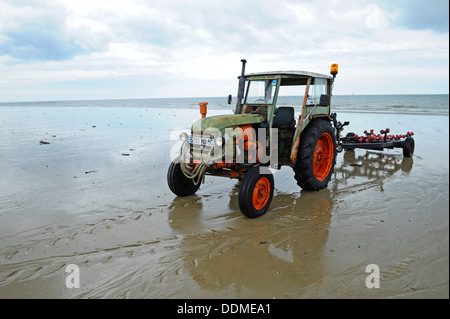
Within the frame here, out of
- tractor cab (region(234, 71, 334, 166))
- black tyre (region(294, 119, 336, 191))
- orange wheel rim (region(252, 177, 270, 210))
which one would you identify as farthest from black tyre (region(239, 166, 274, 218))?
black tyre (region(294, 119, 336, 191))

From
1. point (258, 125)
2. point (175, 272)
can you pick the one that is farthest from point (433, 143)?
point (175, 272)

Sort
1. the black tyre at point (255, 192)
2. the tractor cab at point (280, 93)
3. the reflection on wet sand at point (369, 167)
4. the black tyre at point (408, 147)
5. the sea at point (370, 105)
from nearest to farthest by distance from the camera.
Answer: the black tyre at point (255, 192)
the tractor cab at point (280, 93)
the reflection on wet sand at point (369, 167)
the black tyre at point (408, 147)
the sea at point (370, 105)

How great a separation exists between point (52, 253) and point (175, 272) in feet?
5.08

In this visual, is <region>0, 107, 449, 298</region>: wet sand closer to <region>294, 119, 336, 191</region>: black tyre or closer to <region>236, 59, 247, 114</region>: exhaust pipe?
<region>294, 119, 336, 191</region>: black tyre

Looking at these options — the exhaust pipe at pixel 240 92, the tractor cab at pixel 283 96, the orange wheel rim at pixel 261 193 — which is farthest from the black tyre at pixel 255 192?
the exhaust pipe at pixel 240 92

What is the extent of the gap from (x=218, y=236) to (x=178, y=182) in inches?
65.0

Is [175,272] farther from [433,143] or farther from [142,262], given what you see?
[433,143]

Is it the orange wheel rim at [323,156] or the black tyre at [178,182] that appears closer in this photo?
the black tyre at [178,182]

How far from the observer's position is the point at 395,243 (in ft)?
12.1

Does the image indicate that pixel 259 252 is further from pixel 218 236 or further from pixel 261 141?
pixel 261 141

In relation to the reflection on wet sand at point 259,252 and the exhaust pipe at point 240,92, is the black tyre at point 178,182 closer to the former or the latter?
the reflection on wet sand at point 259,252

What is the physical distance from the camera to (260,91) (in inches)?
221

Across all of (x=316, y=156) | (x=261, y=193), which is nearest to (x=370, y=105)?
(x=316, y=156)

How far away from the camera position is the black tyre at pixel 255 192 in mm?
4320
